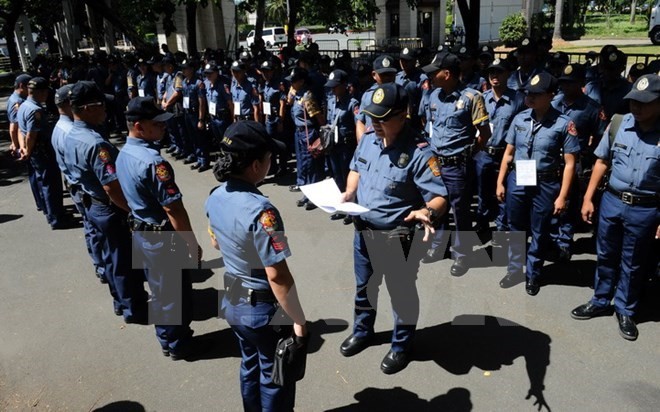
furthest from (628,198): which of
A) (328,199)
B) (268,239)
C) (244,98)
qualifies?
(244,98)

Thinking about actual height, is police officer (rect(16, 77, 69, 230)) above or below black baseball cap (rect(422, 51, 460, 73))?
below

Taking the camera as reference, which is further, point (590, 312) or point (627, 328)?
point (590, 312)

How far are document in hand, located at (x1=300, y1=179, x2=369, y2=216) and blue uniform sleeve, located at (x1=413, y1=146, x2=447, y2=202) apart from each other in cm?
39

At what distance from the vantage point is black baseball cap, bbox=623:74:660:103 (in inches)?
134

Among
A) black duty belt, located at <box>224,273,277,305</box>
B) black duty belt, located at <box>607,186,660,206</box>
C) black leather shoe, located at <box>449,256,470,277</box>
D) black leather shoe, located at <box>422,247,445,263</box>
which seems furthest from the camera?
black leather shoe, located at <box>422,247,445,263</box>

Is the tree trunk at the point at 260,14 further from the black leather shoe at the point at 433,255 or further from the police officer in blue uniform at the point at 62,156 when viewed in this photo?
the black leather shoe at the point at 433,255

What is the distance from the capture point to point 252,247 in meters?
2.44

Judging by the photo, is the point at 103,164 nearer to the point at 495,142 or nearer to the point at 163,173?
the point at 163,173

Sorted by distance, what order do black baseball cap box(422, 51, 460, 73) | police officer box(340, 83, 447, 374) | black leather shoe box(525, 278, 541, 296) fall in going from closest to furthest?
1. police officer box(340, 83, 447, 374)
2. black leather shoe box(525, 278, 541, 296)
3. black baseball cap box(422, 51, 460, 73)

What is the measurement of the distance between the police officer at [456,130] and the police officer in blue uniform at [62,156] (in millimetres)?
3409

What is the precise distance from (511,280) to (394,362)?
5.75 ft

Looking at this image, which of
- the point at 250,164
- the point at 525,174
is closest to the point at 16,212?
the point at 250,164

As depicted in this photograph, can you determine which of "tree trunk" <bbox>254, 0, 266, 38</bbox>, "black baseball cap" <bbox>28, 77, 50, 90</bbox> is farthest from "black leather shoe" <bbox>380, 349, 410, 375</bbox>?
"tree trunk" <bbox>254, 0, 266, 38</bbox>

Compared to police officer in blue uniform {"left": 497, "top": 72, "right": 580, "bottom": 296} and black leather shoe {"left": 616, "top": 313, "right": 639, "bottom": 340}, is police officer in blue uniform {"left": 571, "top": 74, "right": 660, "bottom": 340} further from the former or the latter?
police officer in blue uniform {"left": 497, "top": 72, "right": 580, "bottom": 296}
